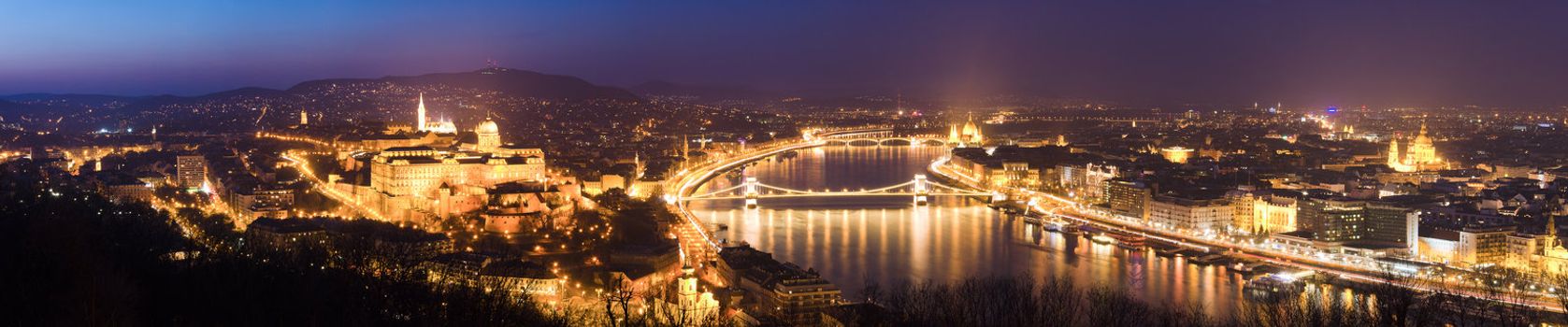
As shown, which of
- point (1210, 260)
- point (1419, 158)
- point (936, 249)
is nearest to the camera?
point (1210, 260)

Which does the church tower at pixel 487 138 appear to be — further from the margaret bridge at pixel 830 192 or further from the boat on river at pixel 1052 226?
the boat on river at pixel 1052 226

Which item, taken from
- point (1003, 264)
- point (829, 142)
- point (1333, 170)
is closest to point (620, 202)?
point (1003, 264)

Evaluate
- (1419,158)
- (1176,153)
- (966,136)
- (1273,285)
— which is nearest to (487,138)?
(1273,285)

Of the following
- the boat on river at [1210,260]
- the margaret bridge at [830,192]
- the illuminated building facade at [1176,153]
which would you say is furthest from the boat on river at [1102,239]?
the illuminated building facade at [1176,153]

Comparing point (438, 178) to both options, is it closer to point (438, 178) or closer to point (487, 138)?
point (438, 178)

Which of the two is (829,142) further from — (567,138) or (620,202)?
(620,202)

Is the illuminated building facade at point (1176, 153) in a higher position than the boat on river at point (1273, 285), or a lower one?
higher

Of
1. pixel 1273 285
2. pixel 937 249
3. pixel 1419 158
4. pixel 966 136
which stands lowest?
pixel 1273 285

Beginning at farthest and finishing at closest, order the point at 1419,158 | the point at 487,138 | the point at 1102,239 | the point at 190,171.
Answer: the point at 1419,158, the point at 487,138, the point at 190,171, the point at 1102,239
